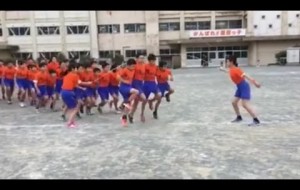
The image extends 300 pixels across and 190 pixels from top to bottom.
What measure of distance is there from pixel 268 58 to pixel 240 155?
48.9 m

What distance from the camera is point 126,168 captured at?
5.10 metres

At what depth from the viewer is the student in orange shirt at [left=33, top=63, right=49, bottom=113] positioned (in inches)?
456

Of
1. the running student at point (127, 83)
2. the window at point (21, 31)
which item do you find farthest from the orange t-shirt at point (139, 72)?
the window at point (21, 31)

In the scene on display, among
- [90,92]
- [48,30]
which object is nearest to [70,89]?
[90,92]

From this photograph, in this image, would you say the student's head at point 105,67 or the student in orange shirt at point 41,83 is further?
the student in orange shirt at point 41,83

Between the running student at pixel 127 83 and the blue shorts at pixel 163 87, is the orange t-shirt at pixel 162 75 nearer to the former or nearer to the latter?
the blue shorts at pixel 163 87

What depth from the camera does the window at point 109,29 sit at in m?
53.0

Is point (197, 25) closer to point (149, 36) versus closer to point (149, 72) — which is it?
point (149, 36)

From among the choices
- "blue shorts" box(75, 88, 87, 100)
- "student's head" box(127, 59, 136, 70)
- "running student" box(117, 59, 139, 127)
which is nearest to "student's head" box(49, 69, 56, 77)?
"blue shorts" box(75, 88, 87, 100)

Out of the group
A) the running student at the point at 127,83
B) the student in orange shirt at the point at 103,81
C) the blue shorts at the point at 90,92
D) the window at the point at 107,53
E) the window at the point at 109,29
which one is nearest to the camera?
the running student at the point at 127,83

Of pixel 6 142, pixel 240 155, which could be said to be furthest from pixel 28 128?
pixel 240 155

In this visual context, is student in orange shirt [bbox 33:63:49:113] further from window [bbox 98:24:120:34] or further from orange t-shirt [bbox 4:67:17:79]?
window [bbox 98:24:120:34]

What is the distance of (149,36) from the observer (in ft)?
172
